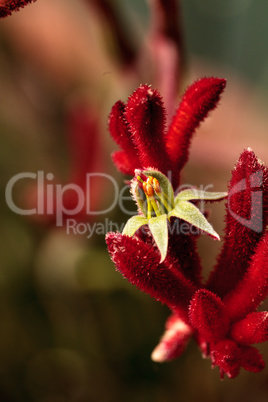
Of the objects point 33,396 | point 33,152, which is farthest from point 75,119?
point 33,396

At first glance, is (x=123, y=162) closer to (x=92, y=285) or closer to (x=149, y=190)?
(x=149, y=190)

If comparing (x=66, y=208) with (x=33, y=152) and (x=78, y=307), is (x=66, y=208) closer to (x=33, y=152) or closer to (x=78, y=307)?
(x=78, y=307)

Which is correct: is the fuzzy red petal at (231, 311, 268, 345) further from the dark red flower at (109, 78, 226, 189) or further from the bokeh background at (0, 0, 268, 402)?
the bokeh background at (0, 0, 268, 402)

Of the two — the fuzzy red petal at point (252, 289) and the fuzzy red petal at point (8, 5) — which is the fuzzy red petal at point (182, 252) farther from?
the fuzzy red petal at point (8, 5)

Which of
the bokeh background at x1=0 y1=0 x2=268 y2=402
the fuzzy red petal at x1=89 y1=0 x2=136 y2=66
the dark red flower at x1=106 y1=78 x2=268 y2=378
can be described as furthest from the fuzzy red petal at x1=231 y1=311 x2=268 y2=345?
the fuzzy red petal at x1=89 y1=0 x2=136 y2=66

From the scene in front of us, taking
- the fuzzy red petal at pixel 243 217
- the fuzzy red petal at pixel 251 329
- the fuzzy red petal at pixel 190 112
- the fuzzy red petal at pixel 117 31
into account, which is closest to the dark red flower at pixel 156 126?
the fuzzy red petal at pixel 190 112
